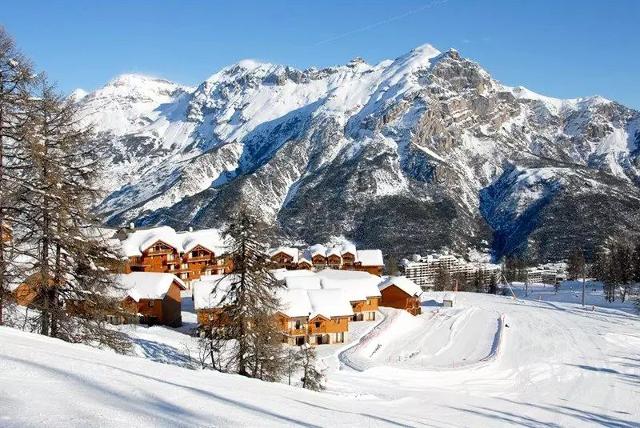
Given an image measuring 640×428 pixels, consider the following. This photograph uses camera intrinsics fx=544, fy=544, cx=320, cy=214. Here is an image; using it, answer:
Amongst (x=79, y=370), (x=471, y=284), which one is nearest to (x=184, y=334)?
(x=79, y=370)

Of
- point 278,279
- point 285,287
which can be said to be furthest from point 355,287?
point 285,287

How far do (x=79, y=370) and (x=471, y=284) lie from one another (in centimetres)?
14533

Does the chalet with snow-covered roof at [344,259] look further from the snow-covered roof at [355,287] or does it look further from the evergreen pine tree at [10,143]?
the evergreen pine tree at [10,143]

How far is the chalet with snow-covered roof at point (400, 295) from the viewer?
71750 millimetres

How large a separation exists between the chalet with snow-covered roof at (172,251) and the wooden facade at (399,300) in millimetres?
23714

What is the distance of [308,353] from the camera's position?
2900 centimetres

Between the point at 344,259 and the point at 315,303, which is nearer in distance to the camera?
the point at 315,303

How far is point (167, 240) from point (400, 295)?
1371 inches

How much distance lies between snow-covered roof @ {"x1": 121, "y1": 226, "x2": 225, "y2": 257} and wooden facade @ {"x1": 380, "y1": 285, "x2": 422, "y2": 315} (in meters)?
24.3

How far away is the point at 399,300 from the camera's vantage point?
72.1 m

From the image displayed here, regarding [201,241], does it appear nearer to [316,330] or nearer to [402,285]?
[402,285]

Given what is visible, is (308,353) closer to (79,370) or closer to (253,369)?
(253,369)

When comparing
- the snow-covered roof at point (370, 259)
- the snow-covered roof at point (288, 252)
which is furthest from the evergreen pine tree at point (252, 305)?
the snow-covered roof at point (370, 259)

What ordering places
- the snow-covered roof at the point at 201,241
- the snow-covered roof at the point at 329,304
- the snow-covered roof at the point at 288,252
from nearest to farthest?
the snow-covered roof at the point at 329,304 → the snow-covered roof at the point at 201,241 → the snow-covered roof at the point at 288,252
